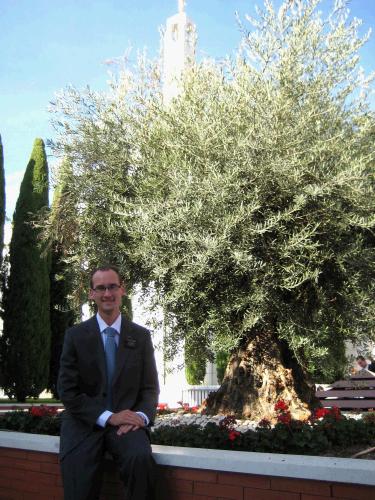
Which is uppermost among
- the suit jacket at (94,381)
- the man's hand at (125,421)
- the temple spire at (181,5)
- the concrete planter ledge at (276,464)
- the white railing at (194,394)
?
the temple spire at (181,5)

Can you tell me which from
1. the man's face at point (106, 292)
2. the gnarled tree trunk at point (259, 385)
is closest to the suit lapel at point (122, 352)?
the man's face at point (106, 292)

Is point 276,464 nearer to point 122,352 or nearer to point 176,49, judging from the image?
point 122,352

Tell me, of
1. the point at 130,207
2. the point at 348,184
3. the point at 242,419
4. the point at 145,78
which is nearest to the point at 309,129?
the point at 348,184

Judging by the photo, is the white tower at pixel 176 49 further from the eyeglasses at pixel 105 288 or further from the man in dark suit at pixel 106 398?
the man in dark suit at pixel 106 398

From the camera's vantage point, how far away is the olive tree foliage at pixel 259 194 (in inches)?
244

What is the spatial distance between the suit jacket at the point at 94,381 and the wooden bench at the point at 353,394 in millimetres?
6180

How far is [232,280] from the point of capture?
21.5 ft

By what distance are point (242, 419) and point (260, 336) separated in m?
1.10

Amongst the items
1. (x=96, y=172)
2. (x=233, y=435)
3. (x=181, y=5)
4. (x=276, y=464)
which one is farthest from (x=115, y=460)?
(x=181, y=5)

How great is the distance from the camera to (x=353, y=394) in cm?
903

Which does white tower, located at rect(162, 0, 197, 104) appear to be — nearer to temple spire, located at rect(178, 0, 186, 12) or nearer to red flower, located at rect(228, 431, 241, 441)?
temple spire, located at rect(178, 0, 186, 12)

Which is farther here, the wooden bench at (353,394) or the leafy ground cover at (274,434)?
the wooden bench at (353,394)

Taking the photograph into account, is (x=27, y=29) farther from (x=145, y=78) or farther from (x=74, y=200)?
(x=74, y=200)

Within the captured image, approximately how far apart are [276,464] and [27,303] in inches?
558
